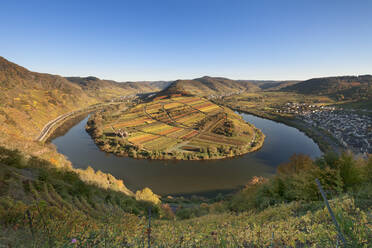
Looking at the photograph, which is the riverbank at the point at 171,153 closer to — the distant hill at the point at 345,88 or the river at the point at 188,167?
the river at the point at 188,167

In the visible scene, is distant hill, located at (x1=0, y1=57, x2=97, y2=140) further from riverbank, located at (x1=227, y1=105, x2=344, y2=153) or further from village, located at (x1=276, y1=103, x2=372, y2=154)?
village, located at (x1=276, y1=103, x2=372, y2=154)

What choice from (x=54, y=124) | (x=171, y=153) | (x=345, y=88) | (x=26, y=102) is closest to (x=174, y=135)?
(x=171, y=153)

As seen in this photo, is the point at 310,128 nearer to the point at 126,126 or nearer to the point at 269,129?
the point at 269,129

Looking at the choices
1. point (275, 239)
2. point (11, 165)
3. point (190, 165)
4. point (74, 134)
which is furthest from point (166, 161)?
point (74, 134)

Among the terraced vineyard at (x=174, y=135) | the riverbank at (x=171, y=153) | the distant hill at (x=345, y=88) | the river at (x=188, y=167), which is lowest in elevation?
the river at (x=188, y=167)

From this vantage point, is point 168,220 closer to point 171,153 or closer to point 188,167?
point 188,167

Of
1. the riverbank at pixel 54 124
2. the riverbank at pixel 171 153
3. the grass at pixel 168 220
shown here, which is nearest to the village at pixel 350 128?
the riverbank at pixel 171 153
